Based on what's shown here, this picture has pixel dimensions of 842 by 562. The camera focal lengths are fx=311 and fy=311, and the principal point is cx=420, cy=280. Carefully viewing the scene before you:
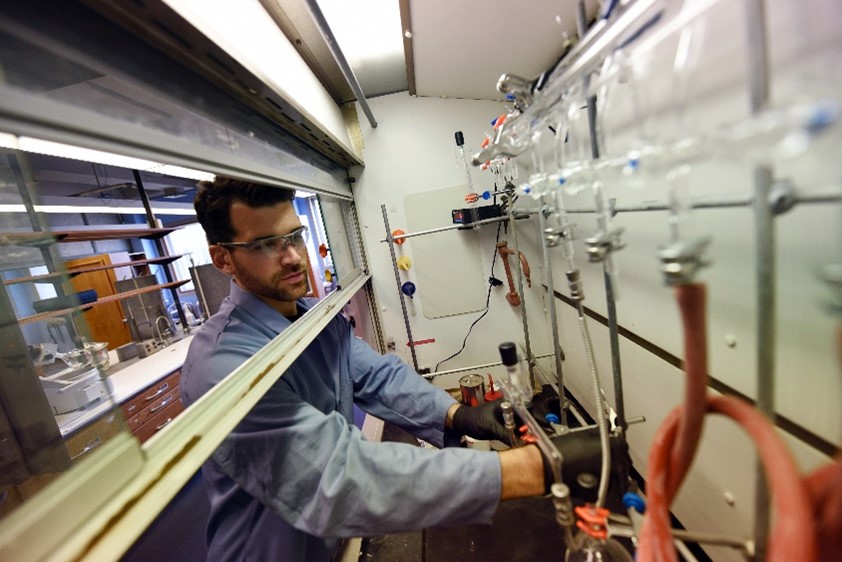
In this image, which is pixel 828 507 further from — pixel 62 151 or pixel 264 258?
Answer: pixel 62 151

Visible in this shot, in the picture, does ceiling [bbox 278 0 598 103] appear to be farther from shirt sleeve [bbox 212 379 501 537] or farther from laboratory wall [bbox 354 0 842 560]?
shirt sleeve [bbox 212 379 501 537]

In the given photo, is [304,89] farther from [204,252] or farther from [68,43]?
[204,252]

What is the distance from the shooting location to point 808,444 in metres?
0.66

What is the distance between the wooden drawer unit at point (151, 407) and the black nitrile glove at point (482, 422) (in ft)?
6.90

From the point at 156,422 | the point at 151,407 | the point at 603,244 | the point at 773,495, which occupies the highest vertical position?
the point at 603,244

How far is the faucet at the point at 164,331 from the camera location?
125 inches

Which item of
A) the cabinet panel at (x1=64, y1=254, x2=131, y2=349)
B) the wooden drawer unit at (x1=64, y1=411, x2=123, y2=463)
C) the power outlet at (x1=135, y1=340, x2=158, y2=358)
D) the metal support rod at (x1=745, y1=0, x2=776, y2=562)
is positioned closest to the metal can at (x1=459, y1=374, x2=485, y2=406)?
the metal support rod at (x1=745, y1=0, x2=776, y2=562)

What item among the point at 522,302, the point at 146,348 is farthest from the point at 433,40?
the point at 146,348

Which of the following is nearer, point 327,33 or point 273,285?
point 327,33

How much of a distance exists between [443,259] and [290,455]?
1818 mm

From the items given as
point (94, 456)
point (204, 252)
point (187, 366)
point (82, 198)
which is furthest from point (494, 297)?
point (204, 252)

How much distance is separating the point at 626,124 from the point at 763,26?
2.00 feet

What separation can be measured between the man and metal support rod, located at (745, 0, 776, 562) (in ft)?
1.51

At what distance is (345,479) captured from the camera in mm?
719
